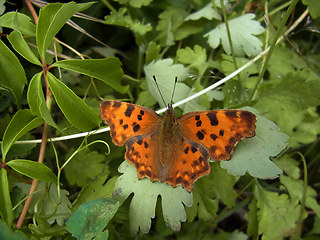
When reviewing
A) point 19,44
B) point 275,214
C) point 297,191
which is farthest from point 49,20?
point 297,191

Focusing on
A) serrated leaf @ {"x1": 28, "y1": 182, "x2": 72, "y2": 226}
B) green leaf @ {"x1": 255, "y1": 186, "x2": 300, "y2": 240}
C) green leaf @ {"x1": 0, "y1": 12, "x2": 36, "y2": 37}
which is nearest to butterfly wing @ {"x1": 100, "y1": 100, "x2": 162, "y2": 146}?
serrated leaf @ {"x1": 28, "y1": 182, "x2": 72, "y2": 226}

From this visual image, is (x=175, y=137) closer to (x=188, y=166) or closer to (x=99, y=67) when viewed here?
A: (x=188, y=166)

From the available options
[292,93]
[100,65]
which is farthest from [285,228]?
[100,65]

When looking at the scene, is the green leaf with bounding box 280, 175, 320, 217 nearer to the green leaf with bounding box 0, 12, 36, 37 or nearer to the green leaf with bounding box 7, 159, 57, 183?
the green leaf with bounding box 7, 159, 57, 183

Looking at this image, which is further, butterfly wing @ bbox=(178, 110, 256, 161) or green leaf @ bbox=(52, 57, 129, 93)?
green leaf @ bbox=(52, 57, 129, 93)

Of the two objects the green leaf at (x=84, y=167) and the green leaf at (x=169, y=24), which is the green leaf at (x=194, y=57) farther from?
the green leaf at (x=84, y=167)

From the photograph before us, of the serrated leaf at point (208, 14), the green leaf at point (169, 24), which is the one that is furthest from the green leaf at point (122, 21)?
the serrated leaf at point (208, 14)
